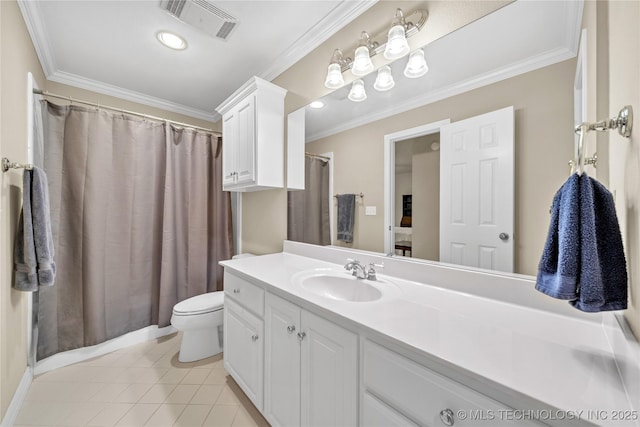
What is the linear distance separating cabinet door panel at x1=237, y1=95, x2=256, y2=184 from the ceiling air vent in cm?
44

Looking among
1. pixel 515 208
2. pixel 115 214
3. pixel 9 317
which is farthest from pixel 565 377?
pixel 115 214

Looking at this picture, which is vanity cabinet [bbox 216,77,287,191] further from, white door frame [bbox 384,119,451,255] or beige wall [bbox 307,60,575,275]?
beige wall [bbox 307,60,575,275]

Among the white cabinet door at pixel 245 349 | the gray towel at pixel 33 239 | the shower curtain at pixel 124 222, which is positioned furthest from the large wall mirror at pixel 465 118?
Result: the gray towel at pixel 33 239

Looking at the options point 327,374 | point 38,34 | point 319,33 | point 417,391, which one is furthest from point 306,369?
point 38,34

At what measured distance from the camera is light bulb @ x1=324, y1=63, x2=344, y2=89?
60.2 inches

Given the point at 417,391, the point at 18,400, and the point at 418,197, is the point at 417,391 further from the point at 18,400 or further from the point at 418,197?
the point at 18,400

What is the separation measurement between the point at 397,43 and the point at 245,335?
5.69 feet

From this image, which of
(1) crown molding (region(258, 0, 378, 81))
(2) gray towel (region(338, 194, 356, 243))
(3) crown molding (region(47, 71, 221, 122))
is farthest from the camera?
(3) crown molding (region(47, 71, 221, 122))

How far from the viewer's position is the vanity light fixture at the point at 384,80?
134cm

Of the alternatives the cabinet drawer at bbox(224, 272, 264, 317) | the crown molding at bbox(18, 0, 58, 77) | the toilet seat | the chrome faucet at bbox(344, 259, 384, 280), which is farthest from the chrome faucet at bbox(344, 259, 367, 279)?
the crown molding at bbox(18, 0, 58, 77)

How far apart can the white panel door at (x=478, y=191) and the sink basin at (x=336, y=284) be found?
1.35 feet

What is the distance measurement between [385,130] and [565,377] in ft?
3.92

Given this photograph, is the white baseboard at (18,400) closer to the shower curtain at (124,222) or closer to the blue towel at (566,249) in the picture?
the shower curtain at (124,222)

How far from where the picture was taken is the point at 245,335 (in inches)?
55.6
